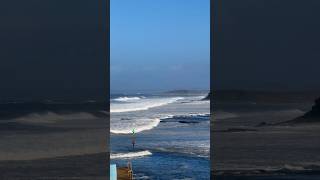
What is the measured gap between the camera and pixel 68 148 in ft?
14.8

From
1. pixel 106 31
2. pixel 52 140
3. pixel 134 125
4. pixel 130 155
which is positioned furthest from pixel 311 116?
pixel 134 125

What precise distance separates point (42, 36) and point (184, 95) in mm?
29306

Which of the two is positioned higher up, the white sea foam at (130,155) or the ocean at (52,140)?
the ocean at (52,140)

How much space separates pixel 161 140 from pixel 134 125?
355cm

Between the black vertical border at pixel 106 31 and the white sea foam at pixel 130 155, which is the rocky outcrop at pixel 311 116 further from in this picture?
the white sea foam at pixel 130 155

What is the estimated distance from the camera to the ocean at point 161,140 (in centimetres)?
1044

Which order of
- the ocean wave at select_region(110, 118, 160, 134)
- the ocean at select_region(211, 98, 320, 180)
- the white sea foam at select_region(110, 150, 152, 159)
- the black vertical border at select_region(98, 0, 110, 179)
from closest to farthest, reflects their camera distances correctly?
the black vertical border at select_region(98, 0, 110, 179)
the ocean at select_region(211, 98, 320, 180)
the white sea foam at select_region(110, 150, 152, 159)
the ocean wave at select_region(110, 118, 160, 134)

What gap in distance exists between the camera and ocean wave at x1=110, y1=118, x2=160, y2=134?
1786cm

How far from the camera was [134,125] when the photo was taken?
61.6 ft

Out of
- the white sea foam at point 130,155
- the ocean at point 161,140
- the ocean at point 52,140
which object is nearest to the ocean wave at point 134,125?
the ocean at point 161,140

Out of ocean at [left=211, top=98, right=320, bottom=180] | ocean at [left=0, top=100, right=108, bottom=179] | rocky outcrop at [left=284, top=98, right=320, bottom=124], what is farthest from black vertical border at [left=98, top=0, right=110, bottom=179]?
rocky outcrop at [left=284, top=98, right=320, bottom=124]

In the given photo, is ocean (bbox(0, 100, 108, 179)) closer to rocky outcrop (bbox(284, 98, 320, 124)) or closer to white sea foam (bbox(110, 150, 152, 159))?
rocky outcrop (bbox(284, 98, 320, 124))

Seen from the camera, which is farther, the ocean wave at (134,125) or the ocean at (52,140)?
the ocean wave at (134,125)

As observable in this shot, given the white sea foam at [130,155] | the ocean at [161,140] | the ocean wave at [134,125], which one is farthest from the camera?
the ocean wave at [134,125]
